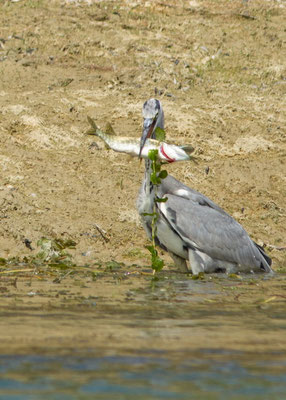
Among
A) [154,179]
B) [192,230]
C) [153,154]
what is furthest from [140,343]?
[192,230]

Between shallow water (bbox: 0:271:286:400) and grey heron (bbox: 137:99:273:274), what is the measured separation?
148cm

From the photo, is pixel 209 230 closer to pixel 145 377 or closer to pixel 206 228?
pixel 206 228

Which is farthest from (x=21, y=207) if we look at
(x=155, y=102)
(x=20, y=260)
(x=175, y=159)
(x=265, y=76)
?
(x=265, y=76)

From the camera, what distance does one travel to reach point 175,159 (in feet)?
24.7

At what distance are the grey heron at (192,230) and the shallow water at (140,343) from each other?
4.85 ft

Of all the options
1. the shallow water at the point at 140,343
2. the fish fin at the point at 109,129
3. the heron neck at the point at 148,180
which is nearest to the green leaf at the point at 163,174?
the heron neck at the point at 148,180

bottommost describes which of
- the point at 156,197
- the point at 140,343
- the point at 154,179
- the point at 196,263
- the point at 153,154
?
the point at 196,263

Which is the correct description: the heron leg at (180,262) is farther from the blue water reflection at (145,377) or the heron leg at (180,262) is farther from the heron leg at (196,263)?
the blue water reflection at (145,377)

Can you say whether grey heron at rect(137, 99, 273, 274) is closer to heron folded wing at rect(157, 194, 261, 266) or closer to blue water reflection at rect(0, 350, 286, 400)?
heron folded wing at rect(157, 194, 261, 266)

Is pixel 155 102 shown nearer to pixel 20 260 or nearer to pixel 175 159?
pixel 175 159

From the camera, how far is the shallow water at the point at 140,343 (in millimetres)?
3393

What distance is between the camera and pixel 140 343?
4.31 metres

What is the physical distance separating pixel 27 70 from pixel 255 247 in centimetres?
562

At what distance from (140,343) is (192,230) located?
4186mm
